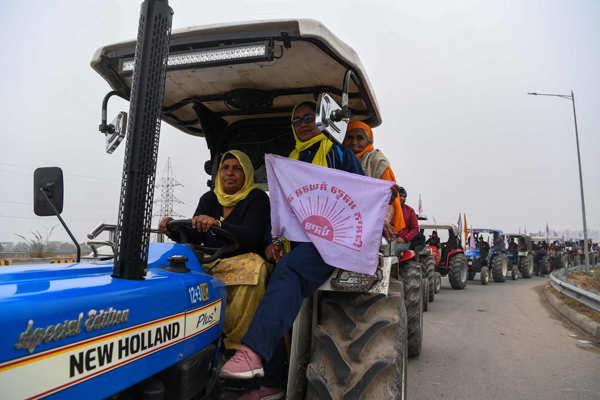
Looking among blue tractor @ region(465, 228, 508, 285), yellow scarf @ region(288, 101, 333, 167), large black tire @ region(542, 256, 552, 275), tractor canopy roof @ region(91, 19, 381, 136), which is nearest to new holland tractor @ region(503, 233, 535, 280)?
blue tractor @ region(465, 228, 508, 285)

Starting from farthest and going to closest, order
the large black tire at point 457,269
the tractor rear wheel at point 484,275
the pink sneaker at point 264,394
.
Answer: the tractor rear wheel at point 484,275 → the large black tire at point 457,269 → the pink sneaker at point 264,394

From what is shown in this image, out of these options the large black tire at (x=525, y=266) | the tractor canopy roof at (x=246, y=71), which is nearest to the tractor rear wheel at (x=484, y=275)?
the large black tire at (x=525, y=266)

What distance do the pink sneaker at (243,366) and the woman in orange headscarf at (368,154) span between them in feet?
7.19

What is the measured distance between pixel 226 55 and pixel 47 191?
1.14 meters

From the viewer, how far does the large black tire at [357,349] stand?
227 cm

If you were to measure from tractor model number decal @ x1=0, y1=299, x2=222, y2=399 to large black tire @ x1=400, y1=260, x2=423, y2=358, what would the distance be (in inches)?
146

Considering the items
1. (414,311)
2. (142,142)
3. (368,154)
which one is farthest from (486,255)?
(142,142)

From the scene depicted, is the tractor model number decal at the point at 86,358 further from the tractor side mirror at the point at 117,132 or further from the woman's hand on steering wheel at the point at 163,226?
the tractor side mirror at the point at 117,132

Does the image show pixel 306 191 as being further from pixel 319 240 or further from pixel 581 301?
pixel 581 301

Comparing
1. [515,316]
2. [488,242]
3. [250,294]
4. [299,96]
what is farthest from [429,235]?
[250,294]

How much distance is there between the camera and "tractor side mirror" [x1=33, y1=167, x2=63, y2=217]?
2.03 metres

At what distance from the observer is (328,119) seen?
7.49 feet

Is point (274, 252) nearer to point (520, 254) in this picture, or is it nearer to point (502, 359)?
point (502, 359)

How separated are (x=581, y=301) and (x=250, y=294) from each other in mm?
8530
